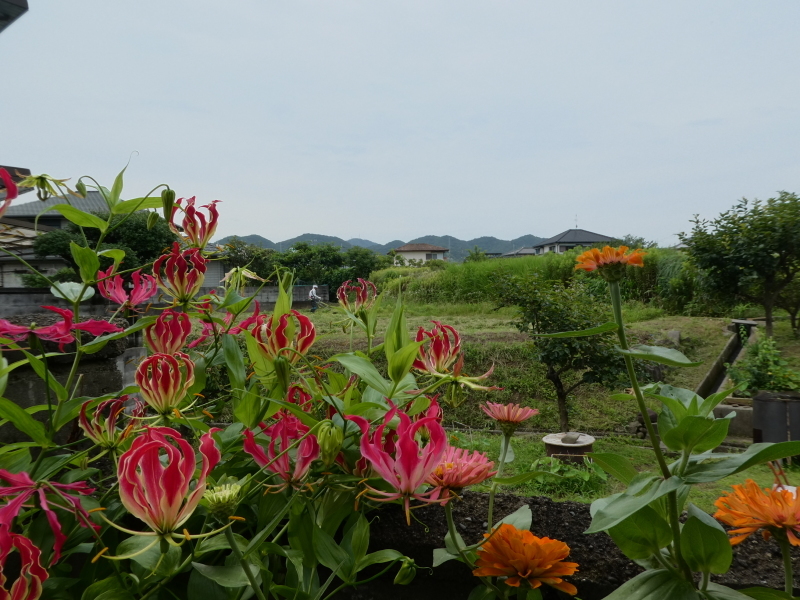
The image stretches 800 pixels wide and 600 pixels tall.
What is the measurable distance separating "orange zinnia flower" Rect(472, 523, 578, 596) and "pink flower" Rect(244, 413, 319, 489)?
0.17 meters

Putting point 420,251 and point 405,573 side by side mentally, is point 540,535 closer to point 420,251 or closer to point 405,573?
point 405,573

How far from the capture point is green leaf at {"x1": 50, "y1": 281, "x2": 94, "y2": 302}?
1.92 ft

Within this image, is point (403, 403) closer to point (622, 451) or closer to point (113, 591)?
point (113, 591)

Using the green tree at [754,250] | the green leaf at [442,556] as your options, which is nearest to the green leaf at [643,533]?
the green leaf at [442,556]

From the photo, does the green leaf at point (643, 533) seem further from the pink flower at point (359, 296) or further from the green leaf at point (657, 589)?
the pink flower at point (359, 296)

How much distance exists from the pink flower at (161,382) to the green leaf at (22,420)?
87 mm

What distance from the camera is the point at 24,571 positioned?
381 millimetres

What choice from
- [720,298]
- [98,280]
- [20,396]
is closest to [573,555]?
[98,280]

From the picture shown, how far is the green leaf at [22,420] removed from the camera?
453mm

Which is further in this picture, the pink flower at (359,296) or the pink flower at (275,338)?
the pink flower at (359,296)

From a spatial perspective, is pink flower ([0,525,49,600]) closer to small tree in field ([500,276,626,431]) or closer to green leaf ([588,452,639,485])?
green leaf ([588,452,639,485])

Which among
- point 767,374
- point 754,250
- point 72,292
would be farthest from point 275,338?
point 754,250

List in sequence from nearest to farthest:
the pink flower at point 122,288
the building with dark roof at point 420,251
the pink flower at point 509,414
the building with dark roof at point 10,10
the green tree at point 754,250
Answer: the pink flower at point 509,414, the pink flower at point 122,288, the building with dark roof at point 10,10, the green tree at point 754,250, the building with dark roof at point 420,251

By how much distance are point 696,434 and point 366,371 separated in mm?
250
